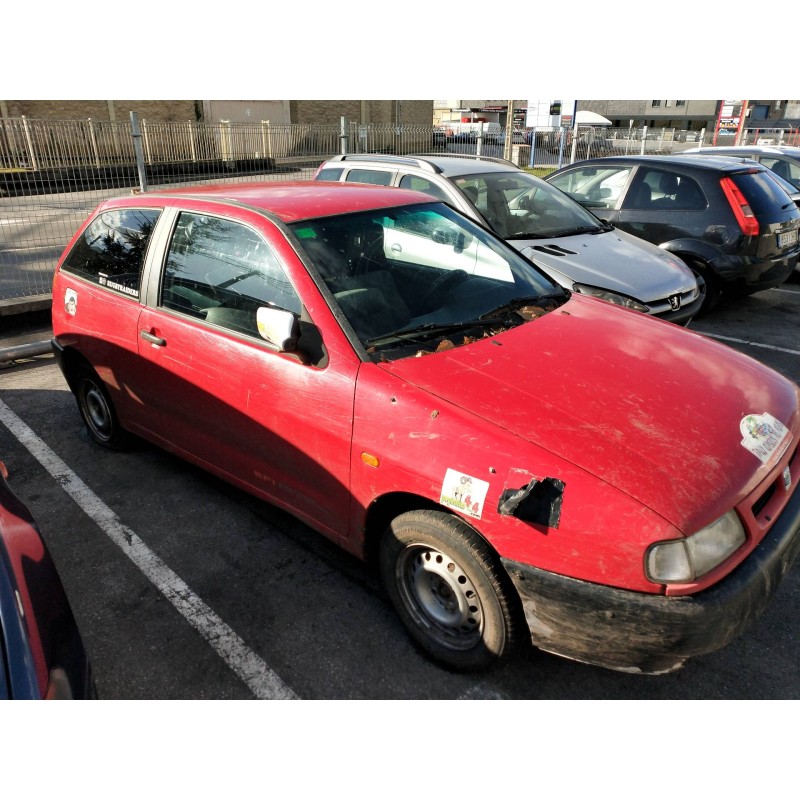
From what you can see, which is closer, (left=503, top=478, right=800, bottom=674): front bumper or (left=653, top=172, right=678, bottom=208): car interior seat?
(left=503, top=478, right=800, bottom=674): front bumper

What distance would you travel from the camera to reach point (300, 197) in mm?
3432

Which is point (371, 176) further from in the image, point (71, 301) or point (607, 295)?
point (71, 301)

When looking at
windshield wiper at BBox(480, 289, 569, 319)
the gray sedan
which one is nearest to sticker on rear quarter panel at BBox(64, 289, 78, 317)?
windshield wiper at BBox(480, 289, 569, 319)

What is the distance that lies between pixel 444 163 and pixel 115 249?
359 centimetres

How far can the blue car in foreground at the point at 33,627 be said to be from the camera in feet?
5.36

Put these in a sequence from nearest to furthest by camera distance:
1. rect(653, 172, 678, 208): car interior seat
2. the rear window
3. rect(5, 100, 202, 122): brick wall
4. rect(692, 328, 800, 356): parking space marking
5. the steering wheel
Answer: the steering wheel → rect(692, 328, 800, 356): parking space marking → the rear window → rect(653, 172, 678, 208): car interior seat → rect(5, 100, 202, 122): brick wall

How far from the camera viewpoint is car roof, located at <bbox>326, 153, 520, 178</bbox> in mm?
6270

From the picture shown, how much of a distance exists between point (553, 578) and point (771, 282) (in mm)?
6623

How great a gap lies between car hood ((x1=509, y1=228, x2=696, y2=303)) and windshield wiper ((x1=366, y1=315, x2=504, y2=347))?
230 centimetres

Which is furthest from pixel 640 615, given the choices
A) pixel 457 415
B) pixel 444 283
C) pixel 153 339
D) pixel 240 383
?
pixel 153 339

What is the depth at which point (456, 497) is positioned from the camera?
7.57 feet

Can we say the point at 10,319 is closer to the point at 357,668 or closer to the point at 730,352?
the point at 357,668

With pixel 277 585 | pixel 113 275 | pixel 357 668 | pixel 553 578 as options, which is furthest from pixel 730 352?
pixel 113 275

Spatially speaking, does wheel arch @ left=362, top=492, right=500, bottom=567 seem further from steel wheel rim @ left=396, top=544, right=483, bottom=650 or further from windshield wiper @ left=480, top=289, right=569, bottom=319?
windshield wiper @ left=480, top=289, right=569, bottom=319
